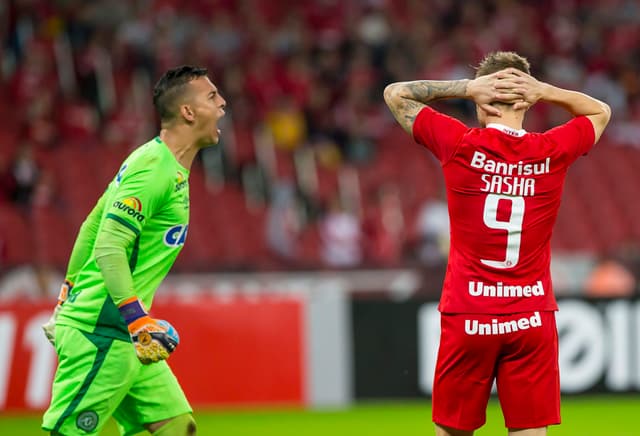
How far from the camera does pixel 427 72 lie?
1877 centimetres

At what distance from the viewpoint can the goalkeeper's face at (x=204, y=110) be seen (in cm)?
537


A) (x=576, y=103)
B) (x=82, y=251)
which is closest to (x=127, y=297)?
(x=82, y=251)

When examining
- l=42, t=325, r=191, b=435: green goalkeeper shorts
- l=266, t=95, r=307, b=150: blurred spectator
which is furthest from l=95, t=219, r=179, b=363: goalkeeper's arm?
l=266, t=95, r=307, b=150: blurred spectator

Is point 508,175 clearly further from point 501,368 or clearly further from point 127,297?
point 127,297

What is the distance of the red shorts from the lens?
5047 millimetres

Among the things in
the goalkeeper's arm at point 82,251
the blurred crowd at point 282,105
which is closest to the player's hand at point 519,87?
the goalkeeper's arm at point 82,251

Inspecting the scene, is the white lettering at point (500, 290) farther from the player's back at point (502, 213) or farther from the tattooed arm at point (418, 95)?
the tattooed arm at point (418, 95)

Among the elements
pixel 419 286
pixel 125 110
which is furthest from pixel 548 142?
pixel 125 110

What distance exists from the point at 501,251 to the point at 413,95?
30.9 inches

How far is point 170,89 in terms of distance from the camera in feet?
17.5

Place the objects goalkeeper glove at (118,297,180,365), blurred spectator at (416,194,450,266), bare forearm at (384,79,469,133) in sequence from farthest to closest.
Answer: blurred spectator at (416,194,450,266), bare forearm at (384,79,469,133), goalkeeper glove at (118,297,180,365)

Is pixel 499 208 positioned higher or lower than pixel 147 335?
higher

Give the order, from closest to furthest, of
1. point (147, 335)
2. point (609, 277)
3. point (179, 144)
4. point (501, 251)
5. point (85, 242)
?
point (147, 335), point (501, 251), point (179, 144), point (85, 242), point (609, 277)

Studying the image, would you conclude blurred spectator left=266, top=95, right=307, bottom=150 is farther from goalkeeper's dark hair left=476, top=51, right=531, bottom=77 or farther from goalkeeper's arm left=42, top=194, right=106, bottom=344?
goalkeeper's dark hair left=476, top=51, right=531, bottom=77
